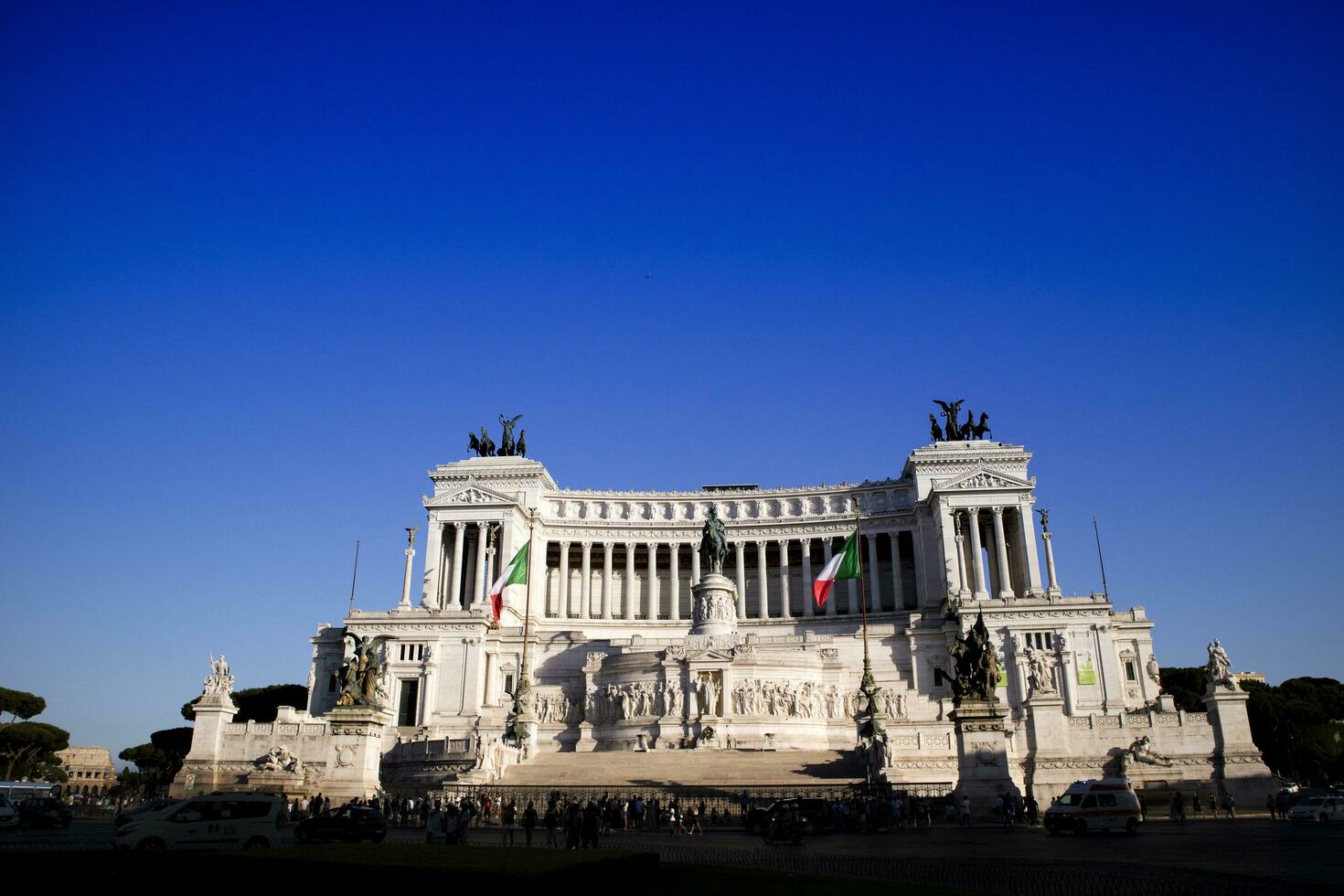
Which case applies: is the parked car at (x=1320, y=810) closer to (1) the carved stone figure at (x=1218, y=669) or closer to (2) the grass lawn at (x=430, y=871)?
(1) the carved stone figure at (x=1218, y=669)

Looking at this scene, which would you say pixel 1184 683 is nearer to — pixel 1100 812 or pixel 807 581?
pixel 807 581

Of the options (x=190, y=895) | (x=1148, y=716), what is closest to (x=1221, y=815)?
(x=1148, y=716)

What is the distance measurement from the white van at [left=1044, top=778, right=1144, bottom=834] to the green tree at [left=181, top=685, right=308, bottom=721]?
76.9 m

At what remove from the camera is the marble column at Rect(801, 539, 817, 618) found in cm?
9156

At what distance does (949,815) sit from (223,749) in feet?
111

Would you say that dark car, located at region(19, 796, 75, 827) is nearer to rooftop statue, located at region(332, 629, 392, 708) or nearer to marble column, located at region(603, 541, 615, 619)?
rooftop statue, located at region(332, 629, 392, 708)

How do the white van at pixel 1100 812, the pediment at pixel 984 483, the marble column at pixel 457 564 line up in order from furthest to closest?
the marble column at pixel 457 564, the pediment at pixel 984 483, the white van at pixel 1100 812

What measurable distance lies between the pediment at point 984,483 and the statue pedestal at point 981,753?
2043 inches

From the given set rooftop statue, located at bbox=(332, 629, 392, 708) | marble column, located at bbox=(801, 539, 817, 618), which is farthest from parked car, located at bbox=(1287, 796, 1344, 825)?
marble column, located at bbox=(801, 539, 817, 618)

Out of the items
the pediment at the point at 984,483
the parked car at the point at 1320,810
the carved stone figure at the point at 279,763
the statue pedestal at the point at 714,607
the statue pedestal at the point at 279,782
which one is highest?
the pediment at the point at 984,483

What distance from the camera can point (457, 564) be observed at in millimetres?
85312

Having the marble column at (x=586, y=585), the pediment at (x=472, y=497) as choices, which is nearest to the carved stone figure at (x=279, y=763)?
the pediment at (x=472, y=497)

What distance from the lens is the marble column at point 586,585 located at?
9112 centimetres

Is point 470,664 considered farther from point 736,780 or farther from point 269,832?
point 269,832
